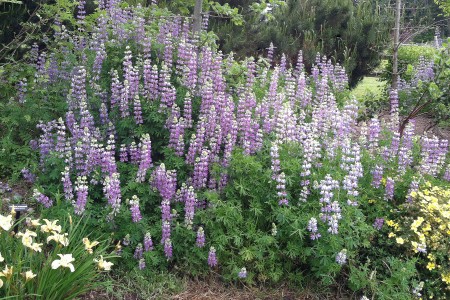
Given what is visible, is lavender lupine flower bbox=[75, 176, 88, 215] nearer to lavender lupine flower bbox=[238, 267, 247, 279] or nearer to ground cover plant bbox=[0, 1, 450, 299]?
ground cover plant bbox=[0, 1, 450, 299]

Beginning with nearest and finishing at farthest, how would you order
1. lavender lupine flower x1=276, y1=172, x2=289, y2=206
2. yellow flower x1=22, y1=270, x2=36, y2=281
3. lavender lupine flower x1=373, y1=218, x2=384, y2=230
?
yellow flower x1=22, y1=270, x2=36, y2=281 → lavender lupine flower x1=276, y1=172, x2=289, y2=206 → lavender lupine flower x1=373, y1=218, x2=384, y2=230

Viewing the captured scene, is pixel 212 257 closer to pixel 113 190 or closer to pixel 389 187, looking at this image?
pixel 113 190

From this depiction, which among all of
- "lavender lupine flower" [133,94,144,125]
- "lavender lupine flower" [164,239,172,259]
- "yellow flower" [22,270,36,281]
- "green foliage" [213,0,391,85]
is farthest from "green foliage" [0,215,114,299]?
"green foliage" [213,0,391,85]

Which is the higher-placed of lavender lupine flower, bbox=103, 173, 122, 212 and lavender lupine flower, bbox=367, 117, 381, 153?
lavender lupine flower, bbox=367, 117, 381, 153

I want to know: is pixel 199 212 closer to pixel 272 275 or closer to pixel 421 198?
pixel 272 275

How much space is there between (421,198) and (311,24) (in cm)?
598

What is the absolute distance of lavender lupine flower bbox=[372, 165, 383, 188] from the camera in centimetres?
408

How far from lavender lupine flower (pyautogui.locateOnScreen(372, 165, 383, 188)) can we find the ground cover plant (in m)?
0.01

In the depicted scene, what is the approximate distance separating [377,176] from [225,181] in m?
1.29

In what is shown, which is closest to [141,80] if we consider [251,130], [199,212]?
[251,130]

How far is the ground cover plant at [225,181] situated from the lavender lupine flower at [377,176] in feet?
0.03

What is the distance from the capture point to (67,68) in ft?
16.4

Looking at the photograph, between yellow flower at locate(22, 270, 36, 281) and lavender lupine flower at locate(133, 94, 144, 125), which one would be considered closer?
yellow flower at locate(22, 270, 36, 281)

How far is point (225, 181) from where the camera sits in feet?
12.7
